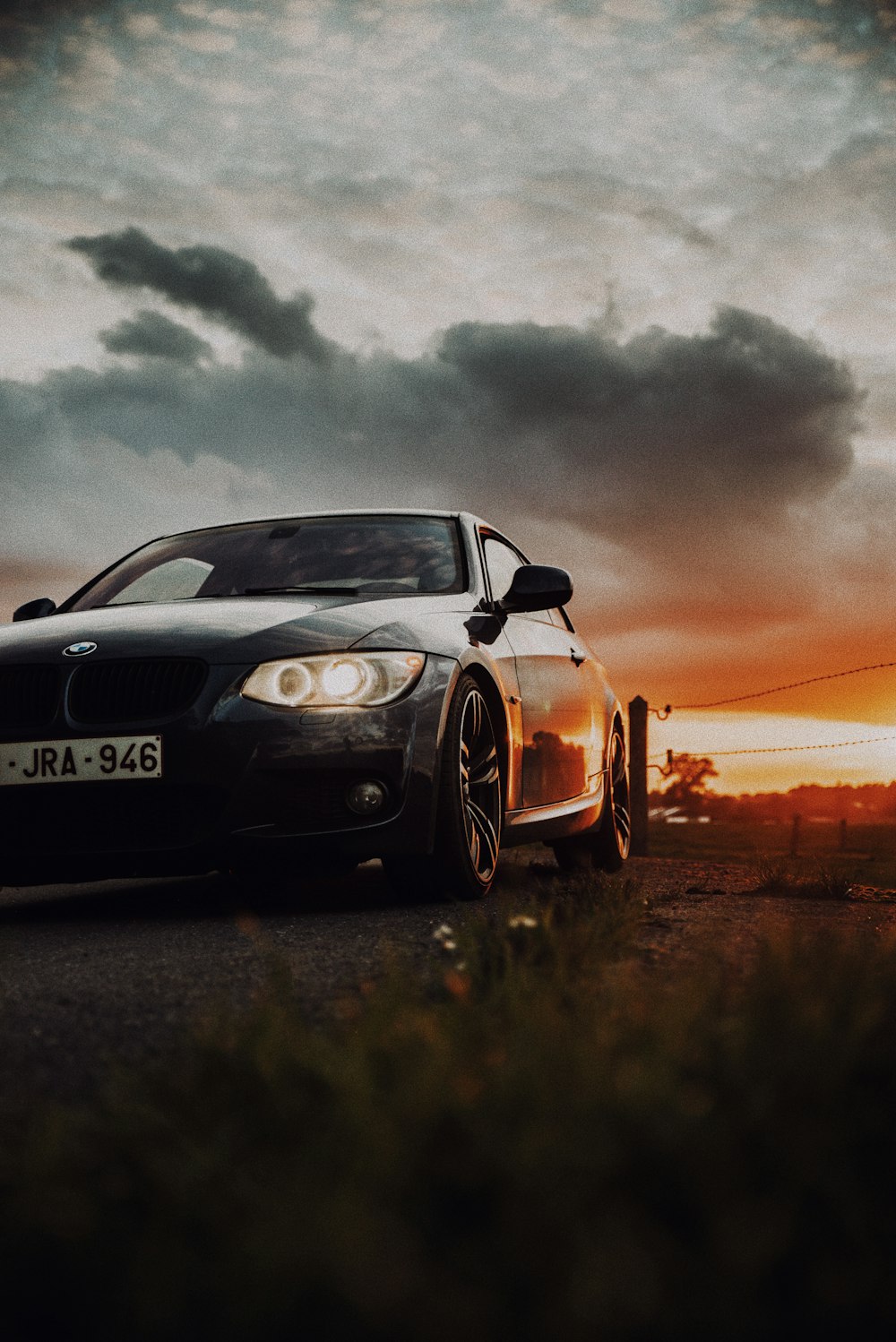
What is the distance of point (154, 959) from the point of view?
11.6 ft

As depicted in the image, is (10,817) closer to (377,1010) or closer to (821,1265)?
(377,1010)

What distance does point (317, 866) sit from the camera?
4535 mm

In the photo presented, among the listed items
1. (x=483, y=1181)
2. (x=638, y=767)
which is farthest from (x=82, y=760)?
(x=638, y=767)

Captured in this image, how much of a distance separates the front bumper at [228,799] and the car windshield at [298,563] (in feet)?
3.55

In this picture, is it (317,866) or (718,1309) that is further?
(317,866)

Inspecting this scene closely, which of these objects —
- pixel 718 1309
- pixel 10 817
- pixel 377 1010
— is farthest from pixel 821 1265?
pixel 10 817

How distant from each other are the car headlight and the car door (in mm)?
1283

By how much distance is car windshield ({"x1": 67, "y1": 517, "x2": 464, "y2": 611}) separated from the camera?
573cm

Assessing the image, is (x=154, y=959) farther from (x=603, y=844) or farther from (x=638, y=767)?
(x=638, y=767)

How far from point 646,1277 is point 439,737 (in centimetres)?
343

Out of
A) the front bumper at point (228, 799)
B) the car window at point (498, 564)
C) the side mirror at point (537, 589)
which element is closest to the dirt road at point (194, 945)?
the front bumper at point (228, 799)

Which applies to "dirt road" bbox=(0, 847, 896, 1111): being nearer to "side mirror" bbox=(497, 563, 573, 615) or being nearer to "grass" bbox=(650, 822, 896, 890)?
"side mirror" bbox=(497, 563, 573, 615)

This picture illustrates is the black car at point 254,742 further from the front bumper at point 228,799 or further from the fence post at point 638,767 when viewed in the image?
the fence post at point 638,767

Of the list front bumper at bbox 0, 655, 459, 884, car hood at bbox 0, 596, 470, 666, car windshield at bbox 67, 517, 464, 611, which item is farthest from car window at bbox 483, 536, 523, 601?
front bumper at bbox 0, 655, 459, 884
